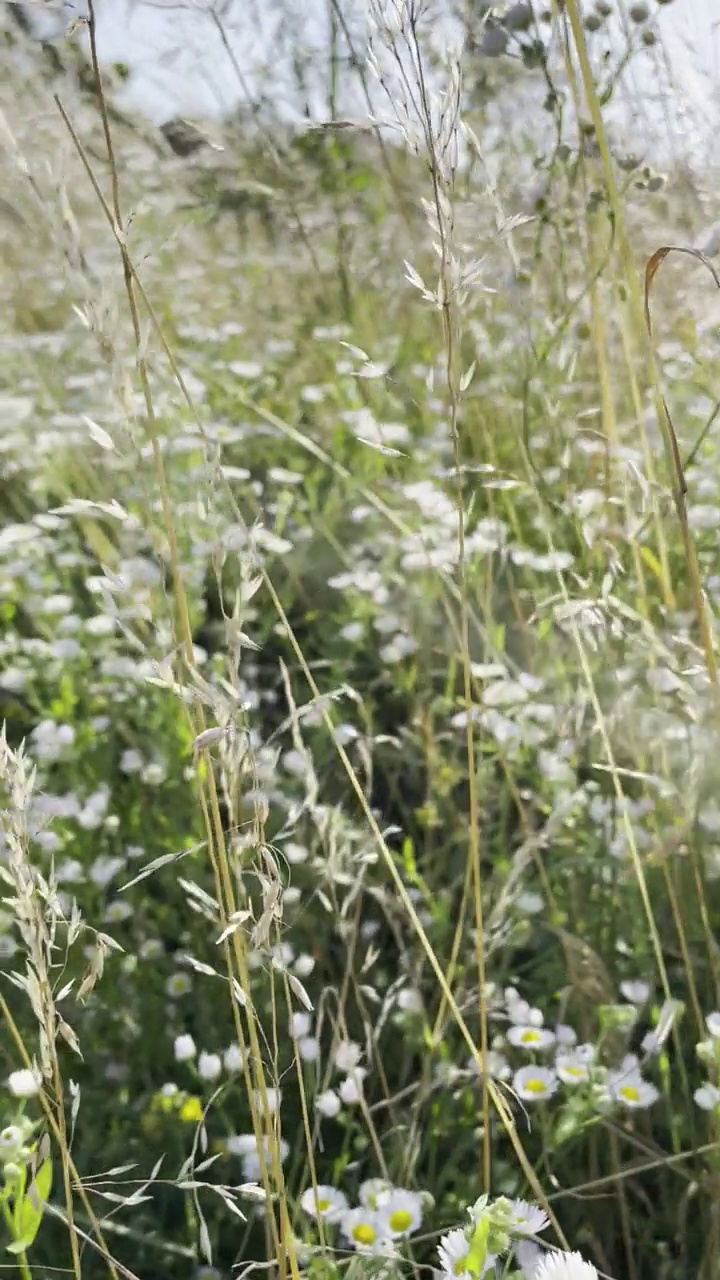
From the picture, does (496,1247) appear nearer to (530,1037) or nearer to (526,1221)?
(526,1221)

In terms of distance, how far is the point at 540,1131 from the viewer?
1125 mm

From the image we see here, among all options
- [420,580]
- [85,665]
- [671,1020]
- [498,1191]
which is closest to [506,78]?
[420,580]

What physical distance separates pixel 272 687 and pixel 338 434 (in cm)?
64

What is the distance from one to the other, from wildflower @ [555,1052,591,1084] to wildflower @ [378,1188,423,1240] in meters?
0.18

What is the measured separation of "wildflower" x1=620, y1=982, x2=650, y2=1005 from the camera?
3.70 feet

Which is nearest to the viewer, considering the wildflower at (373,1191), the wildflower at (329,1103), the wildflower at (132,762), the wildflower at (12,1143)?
the wildflower at (12,1143)

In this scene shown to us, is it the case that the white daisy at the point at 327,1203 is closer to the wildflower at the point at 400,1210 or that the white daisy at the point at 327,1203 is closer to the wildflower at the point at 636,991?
the wildflower at the point at 400,1210

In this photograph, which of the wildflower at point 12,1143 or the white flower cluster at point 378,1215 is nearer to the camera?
the wildflower at point 12,1143

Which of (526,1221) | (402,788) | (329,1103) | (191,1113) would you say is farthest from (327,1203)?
(402,788)

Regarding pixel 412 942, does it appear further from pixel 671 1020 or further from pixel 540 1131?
pixel 671 1020

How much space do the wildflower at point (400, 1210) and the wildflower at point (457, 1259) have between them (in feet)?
0.88

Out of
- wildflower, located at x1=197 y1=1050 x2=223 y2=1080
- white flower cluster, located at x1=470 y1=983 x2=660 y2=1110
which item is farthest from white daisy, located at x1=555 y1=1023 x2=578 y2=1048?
wildflower, located at x1=197 y1=1050 x2=223 y2=1080

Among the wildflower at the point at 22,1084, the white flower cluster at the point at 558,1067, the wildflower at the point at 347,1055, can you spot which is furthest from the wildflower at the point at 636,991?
the wildflower at the point at 22,1084

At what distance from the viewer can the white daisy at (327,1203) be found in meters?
0.95
